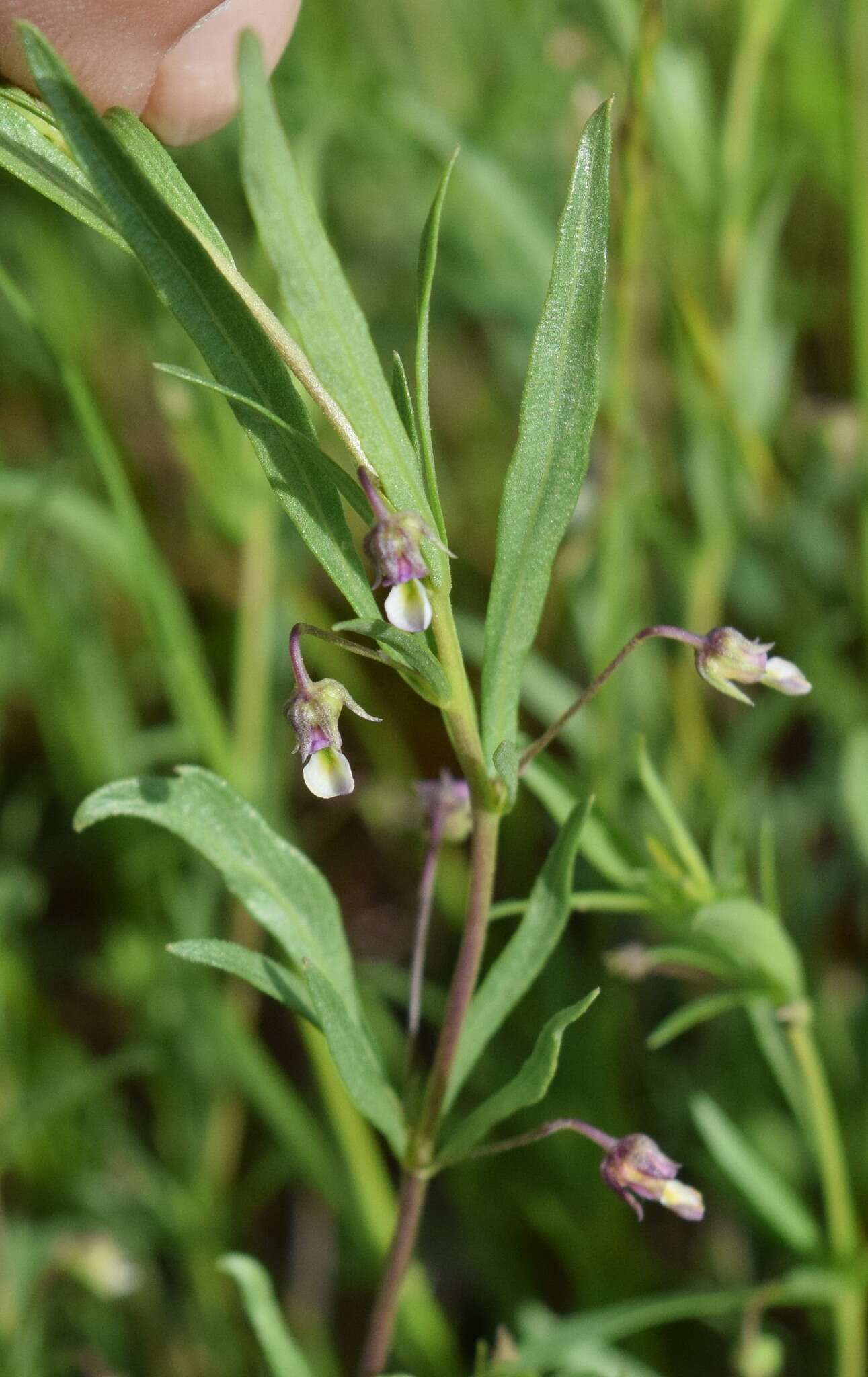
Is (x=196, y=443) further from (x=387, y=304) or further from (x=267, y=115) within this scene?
(x=267, y=115)

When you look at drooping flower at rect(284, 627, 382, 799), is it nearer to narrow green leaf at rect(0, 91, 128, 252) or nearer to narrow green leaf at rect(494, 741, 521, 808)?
narrow green leaf at rect(494, 741, 521, 808)

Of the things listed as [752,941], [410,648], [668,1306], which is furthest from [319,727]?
[668,1306]

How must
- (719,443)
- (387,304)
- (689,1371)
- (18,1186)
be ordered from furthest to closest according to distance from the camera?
(387,304) → (18,1186) → (719,443) → (689,1371)

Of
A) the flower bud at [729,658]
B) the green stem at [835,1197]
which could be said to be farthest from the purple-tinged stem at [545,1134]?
the green stem at [835,1197]

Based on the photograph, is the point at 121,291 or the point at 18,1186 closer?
the point at 18,1186

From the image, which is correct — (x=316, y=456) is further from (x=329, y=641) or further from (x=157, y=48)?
(x=157, y=48)

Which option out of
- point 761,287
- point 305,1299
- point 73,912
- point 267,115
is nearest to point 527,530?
point 267,115

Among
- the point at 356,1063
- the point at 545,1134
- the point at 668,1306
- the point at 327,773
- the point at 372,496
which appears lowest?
the point at 668,1306
